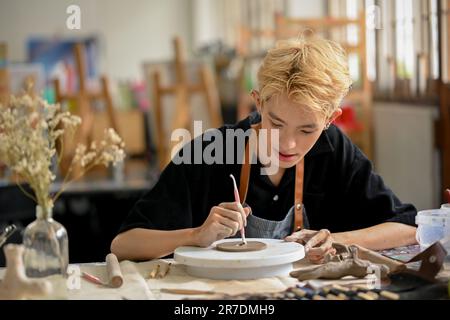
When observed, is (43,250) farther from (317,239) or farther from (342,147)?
(342,147)

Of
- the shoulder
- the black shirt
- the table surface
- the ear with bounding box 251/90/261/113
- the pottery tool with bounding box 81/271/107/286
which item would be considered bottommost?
the table surface

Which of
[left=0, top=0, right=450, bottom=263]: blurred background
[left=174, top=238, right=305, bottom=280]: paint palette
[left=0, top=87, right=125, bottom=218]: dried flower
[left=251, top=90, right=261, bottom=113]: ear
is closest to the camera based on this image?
[left=0, top=87, right=125, bottom=218]: dried flower

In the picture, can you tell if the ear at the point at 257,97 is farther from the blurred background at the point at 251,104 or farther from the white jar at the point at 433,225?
A: the blurred background at the point at 251,104

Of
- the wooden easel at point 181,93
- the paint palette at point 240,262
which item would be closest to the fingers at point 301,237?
the paint palette at point 240,262

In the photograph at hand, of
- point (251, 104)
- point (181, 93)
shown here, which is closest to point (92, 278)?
point (181, 93)

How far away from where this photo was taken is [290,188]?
2.05 metres

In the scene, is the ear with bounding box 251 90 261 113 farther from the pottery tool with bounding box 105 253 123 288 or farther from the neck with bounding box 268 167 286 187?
the pottery tool with bounding box 105 253 123 288

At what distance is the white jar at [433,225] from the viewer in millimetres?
1745

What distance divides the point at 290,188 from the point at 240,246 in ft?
1.48

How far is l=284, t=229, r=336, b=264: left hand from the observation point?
1.68 meters

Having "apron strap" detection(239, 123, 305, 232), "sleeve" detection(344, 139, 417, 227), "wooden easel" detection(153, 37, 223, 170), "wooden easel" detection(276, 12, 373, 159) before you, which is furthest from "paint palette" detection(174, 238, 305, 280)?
"wooden easel" detection(153, 37, 223, 170)

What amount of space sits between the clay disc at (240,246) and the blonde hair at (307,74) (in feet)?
1.09
